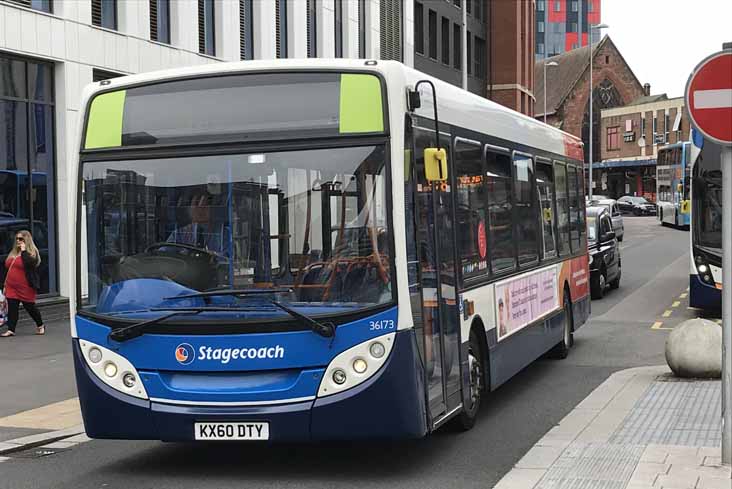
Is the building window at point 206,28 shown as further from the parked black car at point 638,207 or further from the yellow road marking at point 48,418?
the parked black car at point 638,207

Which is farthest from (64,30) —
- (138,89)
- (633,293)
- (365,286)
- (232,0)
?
(365,286)

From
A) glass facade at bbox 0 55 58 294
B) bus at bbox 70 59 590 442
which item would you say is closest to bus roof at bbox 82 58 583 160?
bus at bbox 70 59 590 442

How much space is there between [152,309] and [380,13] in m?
32.7

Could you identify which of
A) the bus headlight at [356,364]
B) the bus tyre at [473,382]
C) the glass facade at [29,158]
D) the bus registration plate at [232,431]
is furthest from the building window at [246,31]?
the bus headlight at [356,364]

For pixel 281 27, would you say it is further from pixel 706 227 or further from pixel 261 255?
pixel 261 255

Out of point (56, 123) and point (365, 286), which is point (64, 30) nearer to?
point (56, 123)

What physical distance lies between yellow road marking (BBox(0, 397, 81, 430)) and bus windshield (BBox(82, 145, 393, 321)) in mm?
2918

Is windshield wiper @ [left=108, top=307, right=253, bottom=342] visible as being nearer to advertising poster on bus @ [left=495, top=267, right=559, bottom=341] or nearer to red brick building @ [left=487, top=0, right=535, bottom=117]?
advertising poster on bus @ [left=495, top=267, right=559, bottom=341]

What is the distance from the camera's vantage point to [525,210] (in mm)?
11562

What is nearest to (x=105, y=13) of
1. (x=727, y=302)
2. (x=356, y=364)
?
(x=356, y=364)

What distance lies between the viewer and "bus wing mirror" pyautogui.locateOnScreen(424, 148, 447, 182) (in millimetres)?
7438

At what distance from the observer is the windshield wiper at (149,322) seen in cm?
745

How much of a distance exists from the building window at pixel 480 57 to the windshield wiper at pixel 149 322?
5231 cm

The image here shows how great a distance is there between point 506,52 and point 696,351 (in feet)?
164
